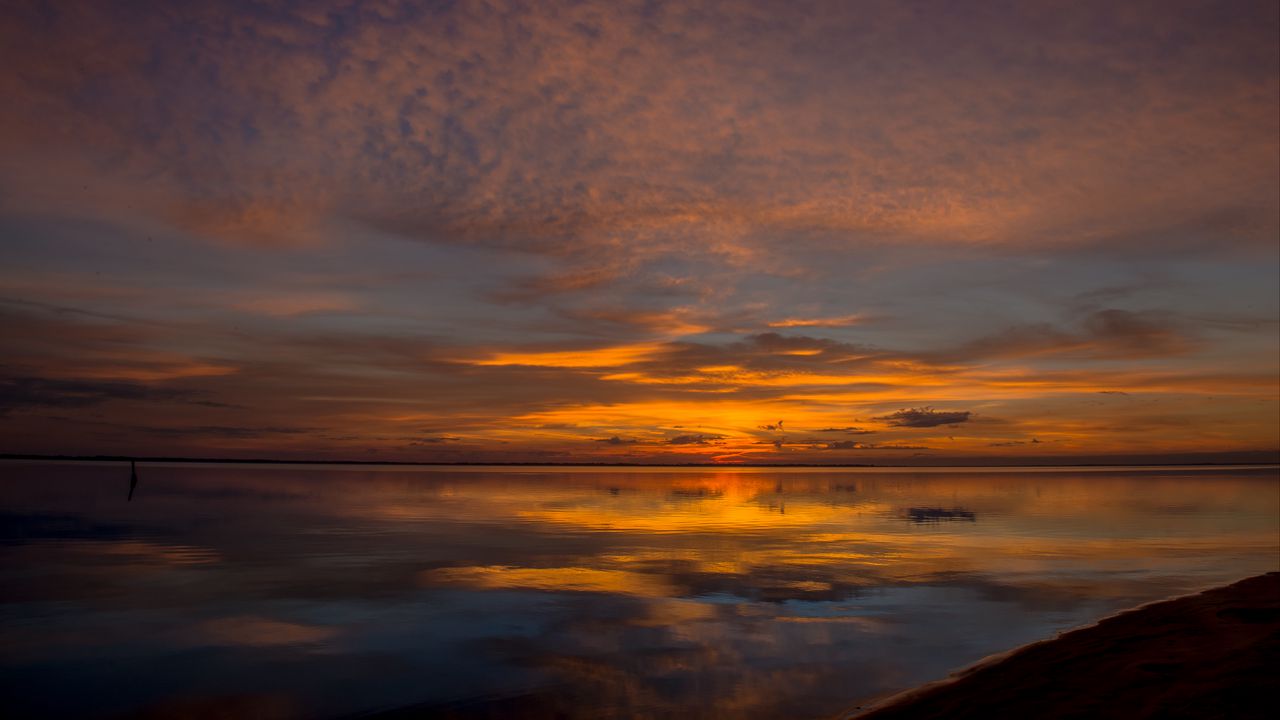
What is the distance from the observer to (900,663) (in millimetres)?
15797

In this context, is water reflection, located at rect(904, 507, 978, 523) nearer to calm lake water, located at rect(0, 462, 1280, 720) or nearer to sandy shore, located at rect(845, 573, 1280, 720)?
calm lake water, located at rect(0, 462, 1280, 720)

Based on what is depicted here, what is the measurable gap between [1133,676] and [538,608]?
13.2 m

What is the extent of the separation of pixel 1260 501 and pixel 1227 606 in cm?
6292

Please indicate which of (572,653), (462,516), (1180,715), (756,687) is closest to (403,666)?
(572,653)

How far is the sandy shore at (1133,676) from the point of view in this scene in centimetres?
1062

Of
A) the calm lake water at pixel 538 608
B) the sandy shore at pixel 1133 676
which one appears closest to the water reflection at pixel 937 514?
the calm lake water at pixel 538 608

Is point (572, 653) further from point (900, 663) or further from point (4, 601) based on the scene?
point (4, 601)

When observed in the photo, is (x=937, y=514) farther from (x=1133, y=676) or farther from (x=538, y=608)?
(x=1133, y=676)

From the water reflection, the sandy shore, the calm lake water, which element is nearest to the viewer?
the sandy shore

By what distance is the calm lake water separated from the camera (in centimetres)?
1380

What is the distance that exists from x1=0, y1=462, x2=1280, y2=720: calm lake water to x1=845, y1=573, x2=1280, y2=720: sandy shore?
129 cm

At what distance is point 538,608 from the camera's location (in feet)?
68.0

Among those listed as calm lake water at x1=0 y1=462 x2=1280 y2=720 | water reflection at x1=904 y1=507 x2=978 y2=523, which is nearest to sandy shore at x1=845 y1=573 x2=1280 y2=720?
calm lake water at x1=0 y1=462 x2=1280 y2=720

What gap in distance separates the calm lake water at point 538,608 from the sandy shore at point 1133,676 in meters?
1.29
